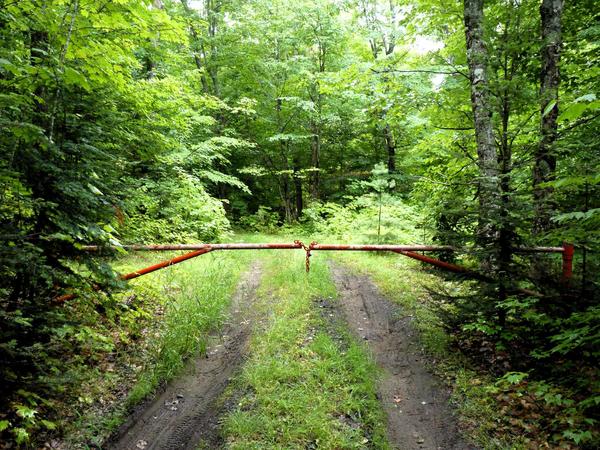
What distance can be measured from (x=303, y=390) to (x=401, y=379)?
5.08ft

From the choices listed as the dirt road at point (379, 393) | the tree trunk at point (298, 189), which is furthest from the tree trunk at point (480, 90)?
the tree trunk at point (298, 189)

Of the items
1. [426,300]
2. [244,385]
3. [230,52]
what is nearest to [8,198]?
[244,385]

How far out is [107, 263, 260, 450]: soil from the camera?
12.5ft

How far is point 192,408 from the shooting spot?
14.3ft

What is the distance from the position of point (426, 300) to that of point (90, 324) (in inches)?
A: 255

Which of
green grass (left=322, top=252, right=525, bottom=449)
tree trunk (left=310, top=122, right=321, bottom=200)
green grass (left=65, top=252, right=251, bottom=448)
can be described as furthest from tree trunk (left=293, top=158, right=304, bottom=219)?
green grass (left=65, top=252, right=251, bottom=448)

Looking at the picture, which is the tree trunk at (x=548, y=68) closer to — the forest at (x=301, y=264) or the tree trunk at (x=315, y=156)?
the forest at (x=301, y=264)

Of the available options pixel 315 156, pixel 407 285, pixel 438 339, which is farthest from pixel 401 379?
pixel 315 156

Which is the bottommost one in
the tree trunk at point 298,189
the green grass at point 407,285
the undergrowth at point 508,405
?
the undergrowth at point 508,405

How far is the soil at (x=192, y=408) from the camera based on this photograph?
3.81 meters

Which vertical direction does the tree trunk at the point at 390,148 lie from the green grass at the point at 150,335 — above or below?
above

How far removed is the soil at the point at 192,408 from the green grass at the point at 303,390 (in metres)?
0.23

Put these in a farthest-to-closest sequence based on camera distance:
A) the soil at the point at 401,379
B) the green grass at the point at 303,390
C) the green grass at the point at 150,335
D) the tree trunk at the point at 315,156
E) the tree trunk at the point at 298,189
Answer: the tree trunk at the point at 298,189, the tree trunk at the point at 315,156, the green grass at the point at 150,335, the soil at the point at 401,379, the green grass at the point at 303,390

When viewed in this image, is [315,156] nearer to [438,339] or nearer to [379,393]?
[438,339]
